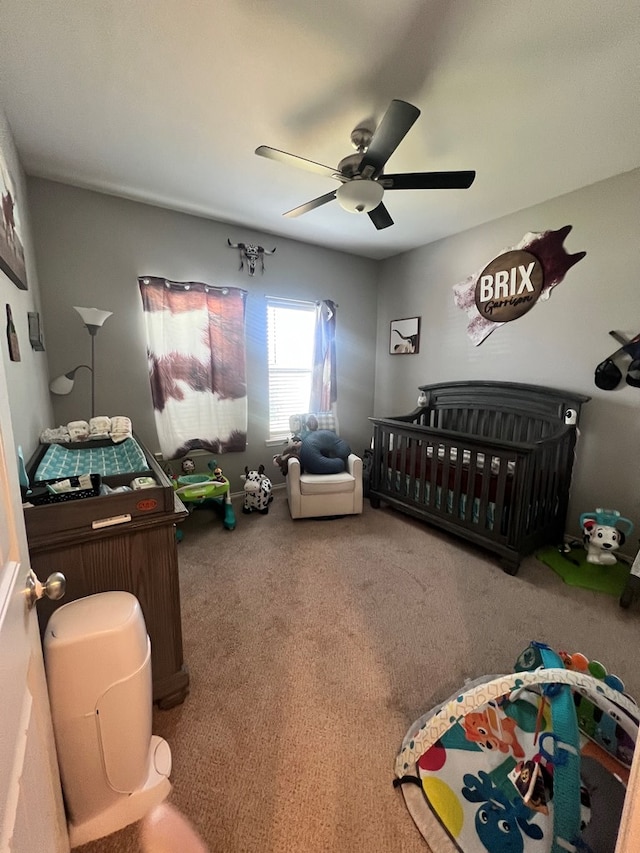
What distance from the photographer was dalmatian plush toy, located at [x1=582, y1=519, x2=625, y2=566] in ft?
7.23

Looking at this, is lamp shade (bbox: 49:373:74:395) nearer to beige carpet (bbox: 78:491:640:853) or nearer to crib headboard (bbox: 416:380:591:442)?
beige carpet (bbox: 78:491:640:853)

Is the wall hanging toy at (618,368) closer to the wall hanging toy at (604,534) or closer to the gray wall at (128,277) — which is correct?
the wall hanging toy at (604,534)

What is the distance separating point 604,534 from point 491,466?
30.4 inches

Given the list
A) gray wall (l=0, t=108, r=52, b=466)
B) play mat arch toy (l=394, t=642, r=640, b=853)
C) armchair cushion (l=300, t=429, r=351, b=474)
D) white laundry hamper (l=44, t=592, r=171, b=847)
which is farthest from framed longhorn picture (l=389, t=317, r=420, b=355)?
white laundry hamper (l=44, t=592, r=171, b=847)

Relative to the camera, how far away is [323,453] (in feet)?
10.5

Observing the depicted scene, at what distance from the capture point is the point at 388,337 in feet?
13.3

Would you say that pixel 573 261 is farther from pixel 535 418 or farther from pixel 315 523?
pixel 315 523

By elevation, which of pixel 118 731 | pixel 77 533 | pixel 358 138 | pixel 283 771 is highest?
pixel 358 138

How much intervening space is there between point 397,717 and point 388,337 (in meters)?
3.49

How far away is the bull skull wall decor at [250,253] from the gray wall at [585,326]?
177 centimetres

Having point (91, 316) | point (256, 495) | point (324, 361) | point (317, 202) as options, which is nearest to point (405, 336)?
point (324, 361)

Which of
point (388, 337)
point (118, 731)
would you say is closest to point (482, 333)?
point (388, 337)

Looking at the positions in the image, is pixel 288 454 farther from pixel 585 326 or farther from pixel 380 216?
pixel 585 326

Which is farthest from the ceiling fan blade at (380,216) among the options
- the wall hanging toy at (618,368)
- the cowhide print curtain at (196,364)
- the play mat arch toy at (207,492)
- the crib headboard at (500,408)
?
the play mat arch toy at (207,492)
